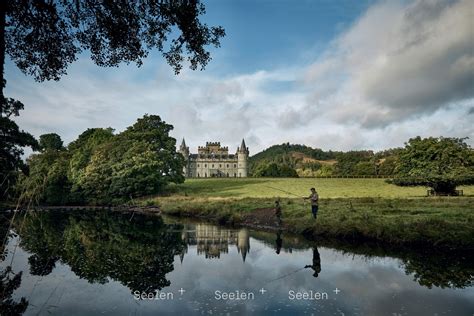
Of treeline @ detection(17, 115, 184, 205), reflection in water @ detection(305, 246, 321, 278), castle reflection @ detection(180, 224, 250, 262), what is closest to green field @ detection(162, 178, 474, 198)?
treeline @ detection(17, 115, 184, 205)

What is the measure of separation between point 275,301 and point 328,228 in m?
10.5

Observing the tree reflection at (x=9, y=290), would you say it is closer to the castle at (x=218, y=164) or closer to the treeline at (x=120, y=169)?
the treeline at (x=120, y=169)

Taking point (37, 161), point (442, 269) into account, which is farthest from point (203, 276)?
point (37, 161)

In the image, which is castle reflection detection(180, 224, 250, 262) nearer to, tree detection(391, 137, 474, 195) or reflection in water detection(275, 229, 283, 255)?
reflection in water detection(275, 229, 283, 255)

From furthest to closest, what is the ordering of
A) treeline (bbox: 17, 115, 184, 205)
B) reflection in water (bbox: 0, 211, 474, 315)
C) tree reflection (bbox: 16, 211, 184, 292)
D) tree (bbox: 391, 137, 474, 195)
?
1. treeline (bbox: 17, 115, 184, 205)
2. tree (bbox: 391, 137, 474, 195)
3. tree reflection (bbox: 16, 211, 184, 292)
4. reflection in water (bbox: 0, 211, 474, 315)

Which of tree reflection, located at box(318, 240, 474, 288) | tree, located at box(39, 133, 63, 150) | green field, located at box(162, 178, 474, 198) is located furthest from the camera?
tree, located at box(39, 133, 63, 150)

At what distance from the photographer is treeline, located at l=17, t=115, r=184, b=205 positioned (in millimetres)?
42344

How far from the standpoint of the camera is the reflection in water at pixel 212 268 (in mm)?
8906

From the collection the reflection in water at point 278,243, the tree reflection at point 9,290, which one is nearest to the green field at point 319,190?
the reflection in water at point 278,243

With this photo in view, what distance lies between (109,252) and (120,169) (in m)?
30.0

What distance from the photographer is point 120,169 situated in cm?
4369

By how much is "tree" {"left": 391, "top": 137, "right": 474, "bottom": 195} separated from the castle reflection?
89.1 feet

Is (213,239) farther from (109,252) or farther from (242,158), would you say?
(242,158)

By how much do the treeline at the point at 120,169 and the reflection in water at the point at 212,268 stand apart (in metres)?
23.8
